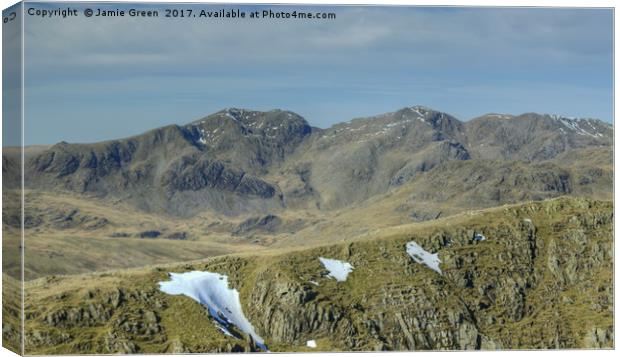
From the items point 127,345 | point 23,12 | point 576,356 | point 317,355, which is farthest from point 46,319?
point 576,356

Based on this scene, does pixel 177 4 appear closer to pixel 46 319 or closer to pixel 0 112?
pixel 0 112

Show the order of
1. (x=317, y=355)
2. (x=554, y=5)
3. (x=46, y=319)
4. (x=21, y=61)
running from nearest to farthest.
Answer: (x=21, y=61), (x=554, y=5), (x=317, y=355), (x=46, y=319)

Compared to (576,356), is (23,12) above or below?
above

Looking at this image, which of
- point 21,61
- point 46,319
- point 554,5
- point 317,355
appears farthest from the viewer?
point 46,319

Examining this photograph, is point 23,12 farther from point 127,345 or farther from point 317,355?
point 127,345

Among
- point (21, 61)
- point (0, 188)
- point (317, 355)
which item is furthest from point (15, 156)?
point (317, 355)

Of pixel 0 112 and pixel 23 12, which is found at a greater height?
pixel 23 12

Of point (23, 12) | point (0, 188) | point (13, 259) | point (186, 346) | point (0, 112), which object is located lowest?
point (186, 346)

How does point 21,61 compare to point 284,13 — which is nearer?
point 21,61

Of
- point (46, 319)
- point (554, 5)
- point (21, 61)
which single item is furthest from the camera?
point (46, 319)
